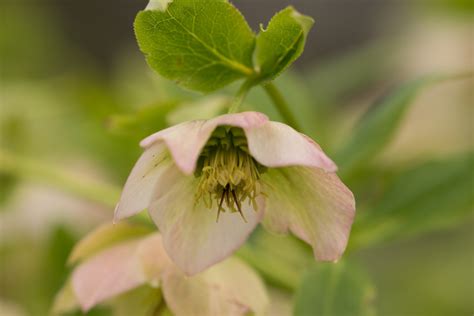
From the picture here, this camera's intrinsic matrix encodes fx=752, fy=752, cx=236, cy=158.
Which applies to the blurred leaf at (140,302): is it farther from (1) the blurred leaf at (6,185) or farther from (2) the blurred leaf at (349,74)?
(2) the blurred leaf at (349,74)

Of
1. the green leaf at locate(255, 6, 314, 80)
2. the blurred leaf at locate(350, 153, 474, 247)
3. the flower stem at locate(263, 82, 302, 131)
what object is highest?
the green leaf at locate(255, 6, 314, 80)

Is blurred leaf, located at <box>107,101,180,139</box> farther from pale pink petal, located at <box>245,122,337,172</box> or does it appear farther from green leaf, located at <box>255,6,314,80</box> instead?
pale pink petal, located at <box>245,122,337,172</box>

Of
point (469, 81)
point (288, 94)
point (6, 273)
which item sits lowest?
point (469, 81)

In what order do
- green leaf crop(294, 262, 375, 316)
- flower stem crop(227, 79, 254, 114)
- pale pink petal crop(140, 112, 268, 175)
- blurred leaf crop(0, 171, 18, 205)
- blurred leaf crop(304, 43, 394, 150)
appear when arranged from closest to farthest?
pale pink petal crop(140, 112, 268, 175)
flower stem crop(227, 79, 254, 114)
green leaf crop(294, 262, 375, 316)
blurred leaf crop(0, 171, 18, 205)
blurred leaf crop(304, 43, 394, 150)

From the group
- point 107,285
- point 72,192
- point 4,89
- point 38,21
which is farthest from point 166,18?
point 38,21

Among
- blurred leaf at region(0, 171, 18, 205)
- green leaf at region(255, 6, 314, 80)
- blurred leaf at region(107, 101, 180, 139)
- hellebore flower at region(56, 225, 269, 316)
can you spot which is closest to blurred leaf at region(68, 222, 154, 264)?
hellebore flower at region(56, 225, 269, 316)

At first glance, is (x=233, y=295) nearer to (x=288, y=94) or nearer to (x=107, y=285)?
(x=107, y=285)
